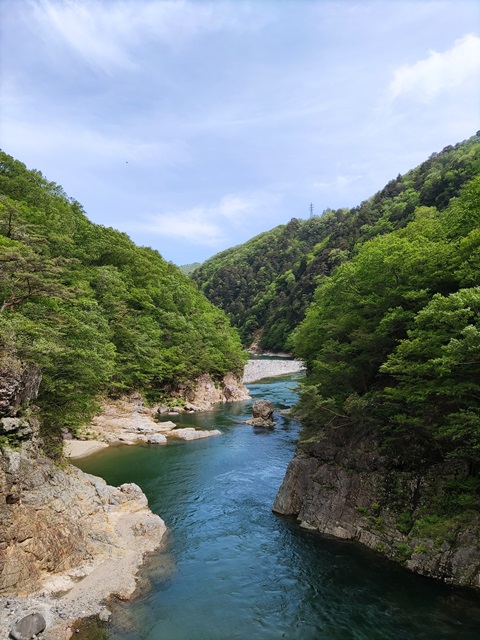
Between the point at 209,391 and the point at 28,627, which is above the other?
the point at 209,391

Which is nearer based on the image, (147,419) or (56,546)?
(56,546)

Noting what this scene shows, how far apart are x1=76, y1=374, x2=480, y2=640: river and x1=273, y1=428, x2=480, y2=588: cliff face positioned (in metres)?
0.54

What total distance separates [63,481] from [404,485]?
13.1m

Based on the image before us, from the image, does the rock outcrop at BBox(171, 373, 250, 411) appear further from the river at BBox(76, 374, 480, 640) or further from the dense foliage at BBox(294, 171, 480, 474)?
the dense foliage at BBox(294, 171, 480, 474)

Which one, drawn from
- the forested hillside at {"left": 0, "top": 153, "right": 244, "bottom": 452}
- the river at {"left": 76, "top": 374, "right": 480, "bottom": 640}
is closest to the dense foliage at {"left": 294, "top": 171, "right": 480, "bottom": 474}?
the river at {"left": 76, "top": 374, "right": 480, "bottom": 640}

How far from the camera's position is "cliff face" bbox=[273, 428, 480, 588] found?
12.0 m

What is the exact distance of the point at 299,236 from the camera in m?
158

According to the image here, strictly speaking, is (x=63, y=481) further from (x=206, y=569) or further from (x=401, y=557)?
(x=401, y=557)

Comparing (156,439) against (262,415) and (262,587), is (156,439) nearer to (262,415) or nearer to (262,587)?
(262,415)

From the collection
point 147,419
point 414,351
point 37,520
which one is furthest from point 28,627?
point 147,419

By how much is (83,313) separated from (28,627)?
58.2 ft

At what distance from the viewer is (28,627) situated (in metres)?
9.53

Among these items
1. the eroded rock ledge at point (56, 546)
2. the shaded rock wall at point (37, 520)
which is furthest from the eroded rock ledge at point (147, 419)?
the eroded rock ledge at point (56, 546)

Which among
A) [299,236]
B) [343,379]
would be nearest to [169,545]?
[343,379]
